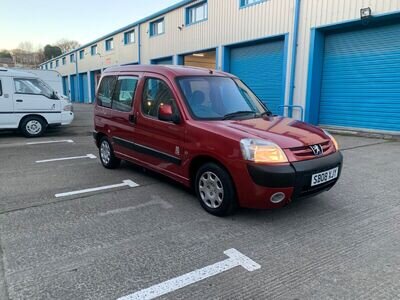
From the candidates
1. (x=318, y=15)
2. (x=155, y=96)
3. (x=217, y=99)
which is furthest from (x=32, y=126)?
(x=318, y=15)

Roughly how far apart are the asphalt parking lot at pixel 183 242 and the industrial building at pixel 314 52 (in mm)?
5929

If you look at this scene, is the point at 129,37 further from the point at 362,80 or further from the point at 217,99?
the point at 217,99

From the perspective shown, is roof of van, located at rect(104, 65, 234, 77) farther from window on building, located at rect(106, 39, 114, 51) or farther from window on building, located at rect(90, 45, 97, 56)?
window on building, located at rect(90, 45, 97, 56)

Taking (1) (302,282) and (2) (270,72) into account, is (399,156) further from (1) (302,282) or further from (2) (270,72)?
(2) (270,72)

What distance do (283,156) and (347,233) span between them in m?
1.07

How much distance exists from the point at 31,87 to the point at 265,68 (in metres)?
8.77

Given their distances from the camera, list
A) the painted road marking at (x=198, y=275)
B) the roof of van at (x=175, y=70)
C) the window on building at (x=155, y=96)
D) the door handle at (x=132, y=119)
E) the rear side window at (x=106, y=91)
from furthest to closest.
Result: the rear side window at (x=106, y=91) → the door handle at (x=132, y=119) → the roof of van at (x=175, y=70) → the window on building at (x=155, y=96) → the painted road marking at (x=198, y=275)

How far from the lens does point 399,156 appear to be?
7066 millimetres

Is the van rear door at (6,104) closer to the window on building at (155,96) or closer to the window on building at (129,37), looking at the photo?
the window on building at (155,96)

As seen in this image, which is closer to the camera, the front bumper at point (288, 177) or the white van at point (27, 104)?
the front bumper at point (288, 177)

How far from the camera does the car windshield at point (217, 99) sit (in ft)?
13.9

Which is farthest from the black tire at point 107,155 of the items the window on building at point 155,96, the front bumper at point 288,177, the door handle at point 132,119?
the front bumper at point 288,177

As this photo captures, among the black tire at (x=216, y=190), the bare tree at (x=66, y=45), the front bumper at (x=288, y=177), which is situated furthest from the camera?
the bare tree at (x=66, y=45)

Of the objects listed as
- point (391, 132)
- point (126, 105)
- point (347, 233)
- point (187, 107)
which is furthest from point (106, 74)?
point (391, 132)
